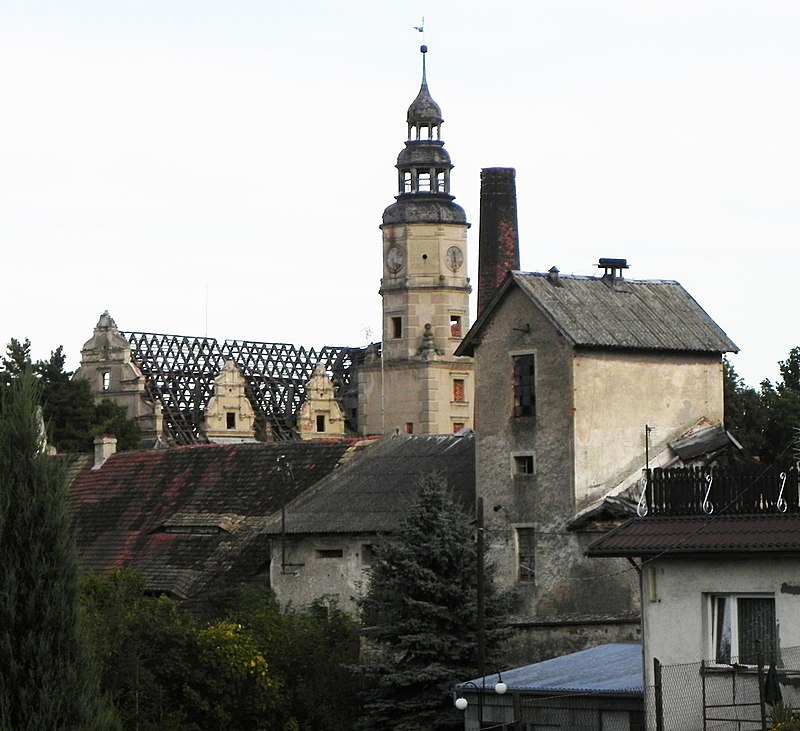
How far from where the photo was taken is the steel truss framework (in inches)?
4702

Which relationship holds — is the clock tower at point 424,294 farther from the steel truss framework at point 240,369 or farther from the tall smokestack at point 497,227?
the tall smokestack at point 497,227

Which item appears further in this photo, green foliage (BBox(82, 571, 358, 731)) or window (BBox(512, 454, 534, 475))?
window (BBox(512, 454, 534, 475))

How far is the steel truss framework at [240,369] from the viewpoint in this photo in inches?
4702

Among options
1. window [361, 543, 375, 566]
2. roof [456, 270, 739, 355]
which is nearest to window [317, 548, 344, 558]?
window [361, 543, 375, 566]

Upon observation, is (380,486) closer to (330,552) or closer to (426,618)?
(330,552)

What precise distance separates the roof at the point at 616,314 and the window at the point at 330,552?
5321 mm

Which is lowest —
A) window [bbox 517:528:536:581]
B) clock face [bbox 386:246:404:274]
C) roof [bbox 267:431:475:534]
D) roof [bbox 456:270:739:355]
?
window [bbox 517:528:536:581]

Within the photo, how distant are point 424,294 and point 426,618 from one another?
82253 mm

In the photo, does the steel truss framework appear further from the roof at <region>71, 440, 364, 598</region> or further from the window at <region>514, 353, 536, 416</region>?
the window at <region>514, 353, 536, 416</region>

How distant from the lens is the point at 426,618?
37.9 metres

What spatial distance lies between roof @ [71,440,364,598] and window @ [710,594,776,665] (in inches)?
976

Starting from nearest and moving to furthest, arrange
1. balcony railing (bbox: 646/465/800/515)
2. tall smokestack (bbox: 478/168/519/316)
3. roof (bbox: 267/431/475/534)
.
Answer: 1. balcony railing (bbox: 646/465/800/515)
2. roof (bbox: 267/431/475/534)
3. tall smokestack (bbox: 478/168/519/316)

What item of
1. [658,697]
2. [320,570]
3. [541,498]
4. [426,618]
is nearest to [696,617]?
[658,697]

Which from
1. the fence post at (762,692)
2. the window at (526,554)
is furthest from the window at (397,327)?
the fence post at (762,692)
